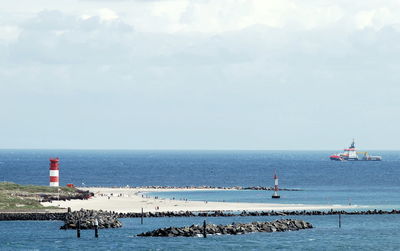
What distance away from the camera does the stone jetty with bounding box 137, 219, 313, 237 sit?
84.4 meters

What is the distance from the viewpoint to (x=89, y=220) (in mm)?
92500

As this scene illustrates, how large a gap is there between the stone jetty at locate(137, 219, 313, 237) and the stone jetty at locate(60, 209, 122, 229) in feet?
27.3

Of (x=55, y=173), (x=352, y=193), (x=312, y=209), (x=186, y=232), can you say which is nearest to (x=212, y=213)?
(x=312, y=209)

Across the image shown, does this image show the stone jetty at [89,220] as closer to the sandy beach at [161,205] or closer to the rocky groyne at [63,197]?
the sandy beach at [161,205]

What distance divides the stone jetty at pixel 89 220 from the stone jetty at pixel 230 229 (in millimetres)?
8312

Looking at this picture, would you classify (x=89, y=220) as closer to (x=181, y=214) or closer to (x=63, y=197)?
(x=181, y=214)

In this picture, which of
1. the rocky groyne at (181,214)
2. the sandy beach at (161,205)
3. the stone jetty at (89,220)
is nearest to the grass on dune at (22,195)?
the sandy beach at (161,205)

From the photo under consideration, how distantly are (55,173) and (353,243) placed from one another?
2607 inches

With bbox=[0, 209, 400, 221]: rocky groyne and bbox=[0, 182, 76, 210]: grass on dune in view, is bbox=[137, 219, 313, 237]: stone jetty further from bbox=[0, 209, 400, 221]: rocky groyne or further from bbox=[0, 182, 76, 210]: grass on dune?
bbox=[0, 182, 76, 210]: grass on dune

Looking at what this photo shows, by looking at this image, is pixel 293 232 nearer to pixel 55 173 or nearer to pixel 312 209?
pixel 312 209

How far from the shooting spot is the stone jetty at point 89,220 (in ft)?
300

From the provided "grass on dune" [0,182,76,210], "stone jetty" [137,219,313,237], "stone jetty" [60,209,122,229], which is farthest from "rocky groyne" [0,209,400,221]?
"stone jetty" [137,219,313,237]

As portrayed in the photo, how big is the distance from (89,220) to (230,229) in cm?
1571

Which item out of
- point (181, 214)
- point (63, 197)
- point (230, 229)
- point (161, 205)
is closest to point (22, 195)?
point (63, 197)
